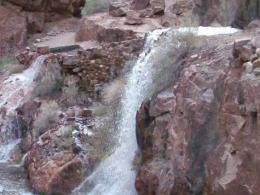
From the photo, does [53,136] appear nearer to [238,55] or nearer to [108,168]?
[108,168]

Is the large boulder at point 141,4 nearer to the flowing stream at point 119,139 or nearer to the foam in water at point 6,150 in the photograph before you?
the flowing stream at point 119,139

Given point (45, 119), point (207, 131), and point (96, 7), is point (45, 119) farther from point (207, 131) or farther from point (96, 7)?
point (96, 7)

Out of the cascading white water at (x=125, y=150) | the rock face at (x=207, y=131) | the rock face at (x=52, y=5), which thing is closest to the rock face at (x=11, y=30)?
the rock face at (x=52, y=5)

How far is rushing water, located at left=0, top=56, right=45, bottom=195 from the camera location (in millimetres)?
9691

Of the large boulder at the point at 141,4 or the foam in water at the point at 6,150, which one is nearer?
the foam in water at the point at 6,150

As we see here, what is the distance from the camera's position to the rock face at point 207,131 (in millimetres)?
6441

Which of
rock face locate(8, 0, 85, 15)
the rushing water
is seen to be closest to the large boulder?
the rushing water

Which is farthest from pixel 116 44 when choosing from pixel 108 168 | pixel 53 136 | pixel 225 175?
pixel 225 175

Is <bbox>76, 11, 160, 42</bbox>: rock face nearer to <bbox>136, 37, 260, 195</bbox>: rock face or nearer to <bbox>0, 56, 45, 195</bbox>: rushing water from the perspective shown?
<bbox>0, 56, 45, 195</bbox>: rushing water

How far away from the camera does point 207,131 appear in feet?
23.5

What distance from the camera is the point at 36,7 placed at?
16656 millimetres

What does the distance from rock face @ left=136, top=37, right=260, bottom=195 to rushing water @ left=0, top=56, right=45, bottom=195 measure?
2.34 metres

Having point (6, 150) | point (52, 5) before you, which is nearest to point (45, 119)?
point (6, 150)

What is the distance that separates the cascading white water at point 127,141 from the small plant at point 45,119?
4.44 ft
